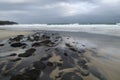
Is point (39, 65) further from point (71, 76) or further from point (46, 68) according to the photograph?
point (71, 76)

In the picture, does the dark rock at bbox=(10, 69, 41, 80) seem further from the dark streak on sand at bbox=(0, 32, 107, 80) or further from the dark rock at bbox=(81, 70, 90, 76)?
the dark rock at bbox=(81, 70, 90, 76)

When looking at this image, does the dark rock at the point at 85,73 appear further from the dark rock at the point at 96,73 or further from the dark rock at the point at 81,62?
the dark rock at the point at 81,62

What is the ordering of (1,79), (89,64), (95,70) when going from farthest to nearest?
(89,64), (95,70), (1,79)

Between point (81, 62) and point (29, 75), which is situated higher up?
point (29, 75)

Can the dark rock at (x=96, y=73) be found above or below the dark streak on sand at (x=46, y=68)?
below

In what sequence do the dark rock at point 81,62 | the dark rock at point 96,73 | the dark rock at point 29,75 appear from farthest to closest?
the dark rock at point 81,62 → the dark rock at point 96,73 → the dark rock at point 29,75

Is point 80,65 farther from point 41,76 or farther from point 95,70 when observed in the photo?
point 41,76

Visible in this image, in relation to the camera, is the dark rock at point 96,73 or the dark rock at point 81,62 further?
the dark rock at point 81,62

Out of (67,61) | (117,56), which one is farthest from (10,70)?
(117,56)

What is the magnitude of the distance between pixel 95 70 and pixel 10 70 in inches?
111

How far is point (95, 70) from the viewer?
22.7 feet

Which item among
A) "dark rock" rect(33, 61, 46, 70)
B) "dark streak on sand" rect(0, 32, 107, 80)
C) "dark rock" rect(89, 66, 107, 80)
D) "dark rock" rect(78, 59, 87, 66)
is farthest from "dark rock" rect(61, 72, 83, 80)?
"dark rock" rect(78, 59, 87, 66)

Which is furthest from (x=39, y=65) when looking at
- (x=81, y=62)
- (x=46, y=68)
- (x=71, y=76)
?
(x=81, y=62)

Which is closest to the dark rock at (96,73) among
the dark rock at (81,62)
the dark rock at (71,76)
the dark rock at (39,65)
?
the dark rock at (81,62)
